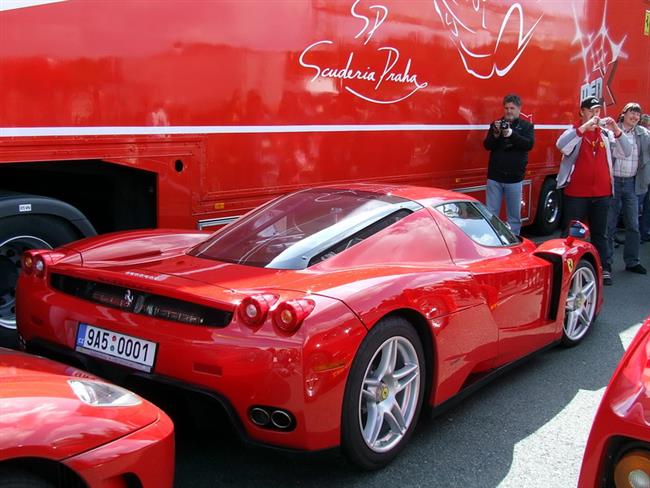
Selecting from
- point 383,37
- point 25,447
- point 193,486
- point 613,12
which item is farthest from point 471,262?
point 613,12

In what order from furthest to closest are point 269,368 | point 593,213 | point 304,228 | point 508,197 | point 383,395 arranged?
point 508,197, point 593,213, point 304,228, point 383,395, point 269,368

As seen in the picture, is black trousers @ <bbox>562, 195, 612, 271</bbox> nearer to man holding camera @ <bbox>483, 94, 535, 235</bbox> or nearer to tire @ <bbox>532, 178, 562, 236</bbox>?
man holding camera @ <bbox>483, 94, 535, 235</bbox>

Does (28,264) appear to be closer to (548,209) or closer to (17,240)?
(17,240)

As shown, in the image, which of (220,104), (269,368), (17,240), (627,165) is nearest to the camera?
(269,368)

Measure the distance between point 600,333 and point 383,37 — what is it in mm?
3263

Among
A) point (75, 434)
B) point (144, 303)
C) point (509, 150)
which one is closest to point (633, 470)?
point (75, 434)

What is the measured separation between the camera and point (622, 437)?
6.38 ft

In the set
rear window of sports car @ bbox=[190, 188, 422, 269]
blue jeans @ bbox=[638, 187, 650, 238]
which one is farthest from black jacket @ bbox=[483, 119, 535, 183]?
rear window of sports car @ bbox=[190, 188, 422, 269]

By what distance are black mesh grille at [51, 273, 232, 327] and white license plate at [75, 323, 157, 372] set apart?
0.39 feet

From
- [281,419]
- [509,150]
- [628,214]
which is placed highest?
[509,150]

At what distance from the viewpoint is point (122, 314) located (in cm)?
285

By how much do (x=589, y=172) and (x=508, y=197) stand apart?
1.31 m

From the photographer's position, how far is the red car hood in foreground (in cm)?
183

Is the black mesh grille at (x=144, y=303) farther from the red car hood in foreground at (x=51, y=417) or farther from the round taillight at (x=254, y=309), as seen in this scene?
the red car hood in foreground at (x=51, y=417)
